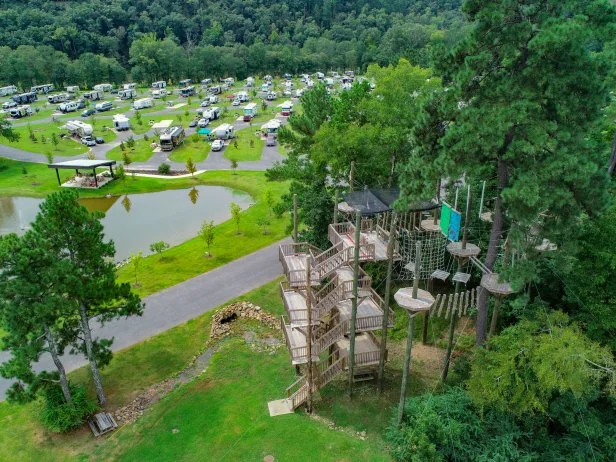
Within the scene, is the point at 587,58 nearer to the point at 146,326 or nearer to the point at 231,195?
the point at 146,326

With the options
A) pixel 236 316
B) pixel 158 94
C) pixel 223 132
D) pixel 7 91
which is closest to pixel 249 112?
pixel 223 132

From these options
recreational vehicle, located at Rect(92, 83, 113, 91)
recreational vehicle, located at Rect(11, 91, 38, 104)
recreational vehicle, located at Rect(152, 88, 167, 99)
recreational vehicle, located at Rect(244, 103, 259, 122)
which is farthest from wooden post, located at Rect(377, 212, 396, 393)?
recreational vehicle, located at Rect(92, 83, 113, 91)

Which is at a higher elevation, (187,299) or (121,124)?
(121,124)

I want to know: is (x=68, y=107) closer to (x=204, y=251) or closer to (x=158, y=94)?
(x=158, y=94)

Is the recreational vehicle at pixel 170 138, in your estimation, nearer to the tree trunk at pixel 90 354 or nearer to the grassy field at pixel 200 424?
the grassy field at pixel 200 424

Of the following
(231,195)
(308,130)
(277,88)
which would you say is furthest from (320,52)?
(308,130)

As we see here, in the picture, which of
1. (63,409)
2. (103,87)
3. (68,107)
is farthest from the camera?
(103,87)

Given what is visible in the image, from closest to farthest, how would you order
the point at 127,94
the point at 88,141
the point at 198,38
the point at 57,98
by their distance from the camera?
the point at 88,141
the point at 57,98
the point at 127,94
the point at 198,38
